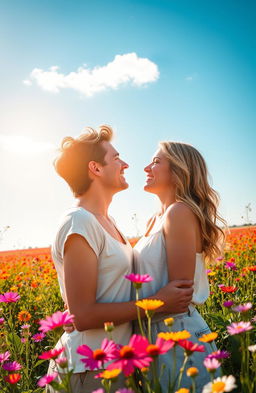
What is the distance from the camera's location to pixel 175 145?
2.33 metres

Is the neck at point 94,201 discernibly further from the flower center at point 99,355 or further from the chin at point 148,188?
the flower center at point 99,355

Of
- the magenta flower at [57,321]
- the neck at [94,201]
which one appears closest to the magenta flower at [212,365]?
the magenta flower at [57,321]

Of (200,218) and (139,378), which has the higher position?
(200,218)

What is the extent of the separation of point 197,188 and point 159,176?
26cm

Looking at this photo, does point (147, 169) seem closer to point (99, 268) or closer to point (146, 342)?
point (99, 268)

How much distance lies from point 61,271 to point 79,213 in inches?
Result: 13.2

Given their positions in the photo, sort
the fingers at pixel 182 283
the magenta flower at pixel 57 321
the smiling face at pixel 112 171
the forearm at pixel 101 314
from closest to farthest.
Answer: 1. the magenta flower at pixel 57 321
2. the forearm at pixel 101 314
3. the fingers at pixel 182 283
4. the smiling face at pixel 112 171

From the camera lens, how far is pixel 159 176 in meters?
2.33

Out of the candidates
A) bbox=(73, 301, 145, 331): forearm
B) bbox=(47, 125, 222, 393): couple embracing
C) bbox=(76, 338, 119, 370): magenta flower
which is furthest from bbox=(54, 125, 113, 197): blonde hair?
bbox=(76, 338, 119, 370): magenta flower

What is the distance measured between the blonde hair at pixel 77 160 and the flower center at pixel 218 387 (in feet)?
4.82

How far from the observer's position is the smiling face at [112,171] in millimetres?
2227

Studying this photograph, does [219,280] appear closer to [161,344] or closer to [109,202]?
[109,202]

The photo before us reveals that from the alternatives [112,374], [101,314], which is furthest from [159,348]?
[101,314]

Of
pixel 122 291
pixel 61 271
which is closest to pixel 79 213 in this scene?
pixel 61 271
